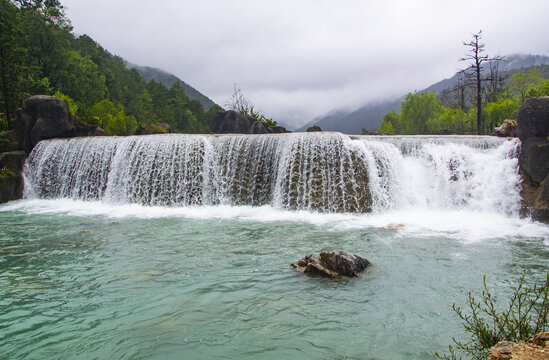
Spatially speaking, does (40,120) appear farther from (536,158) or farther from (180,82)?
(180,82)

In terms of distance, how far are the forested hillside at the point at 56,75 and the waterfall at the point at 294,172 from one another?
27.1ft

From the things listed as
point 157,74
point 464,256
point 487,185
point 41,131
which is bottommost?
point 464,256

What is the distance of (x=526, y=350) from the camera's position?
89.8 inches

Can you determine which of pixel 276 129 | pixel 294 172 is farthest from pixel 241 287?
pixel 276 129

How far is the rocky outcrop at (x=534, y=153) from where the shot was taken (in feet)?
37.6

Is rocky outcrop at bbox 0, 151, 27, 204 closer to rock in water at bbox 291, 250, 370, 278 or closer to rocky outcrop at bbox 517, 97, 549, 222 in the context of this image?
rock in water at bbox 291, 250, 370, 278

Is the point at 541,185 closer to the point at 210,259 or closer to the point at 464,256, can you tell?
the point at 464,256

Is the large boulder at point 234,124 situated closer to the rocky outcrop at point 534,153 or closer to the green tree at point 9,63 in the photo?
the green tree at point 9,63

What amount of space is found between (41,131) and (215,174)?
1133cm

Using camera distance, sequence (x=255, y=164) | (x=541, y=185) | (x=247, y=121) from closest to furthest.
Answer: (x=541, y=185) → (x=255, y=164) → (x=247, y=121)

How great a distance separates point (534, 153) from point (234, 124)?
2606 centimetres

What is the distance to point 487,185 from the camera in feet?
40.7

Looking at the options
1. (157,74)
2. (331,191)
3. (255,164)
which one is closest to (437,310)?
(331,191)

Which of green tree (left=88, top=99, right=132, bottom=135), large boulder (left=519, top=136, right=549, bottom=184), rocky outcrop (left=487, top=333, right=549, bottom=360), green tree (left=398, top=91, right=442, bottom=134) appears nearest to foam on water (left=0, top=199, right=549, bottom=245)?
large boulder (left=519, top=136, right=549, bottom=184)
